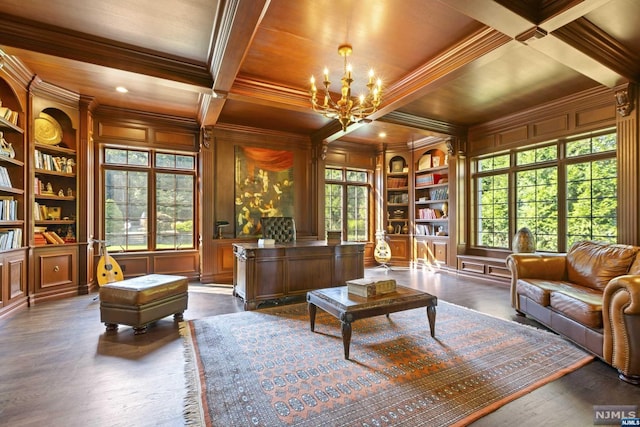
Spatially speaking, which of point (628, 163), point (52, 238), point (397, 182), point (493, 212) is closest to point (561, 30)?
point (628, 163)

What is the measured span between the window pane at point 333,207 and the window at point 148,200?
3016mm

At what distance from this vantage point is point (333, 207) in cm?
737

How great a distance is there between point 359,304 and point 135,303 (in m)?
2.22

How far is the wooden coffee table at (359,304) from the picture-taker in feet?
8.16

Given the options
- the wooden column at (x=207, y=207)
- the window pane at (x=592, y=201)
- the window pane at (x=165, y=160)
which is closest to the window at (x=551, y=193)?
the window pane at (x=592, y=201)

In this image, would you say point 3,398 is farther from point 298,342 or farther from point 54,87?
point 54,87

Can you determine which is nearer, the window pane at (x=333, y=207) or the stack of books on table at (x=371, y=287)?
the stack of books on table at (x=371, y=287)

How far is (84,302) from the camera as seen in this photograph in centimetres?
420

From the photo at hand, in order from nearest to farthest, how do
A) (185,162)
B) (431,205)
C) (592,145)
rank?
(592,145)
(185,162)
(431,205)

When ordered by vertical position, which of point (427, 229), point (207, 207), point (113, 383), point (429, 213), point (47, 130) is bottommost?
point (113, 383)

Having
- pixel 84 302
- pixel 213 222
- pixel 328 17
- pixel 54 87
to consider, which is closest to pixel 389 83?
pixel 328 17

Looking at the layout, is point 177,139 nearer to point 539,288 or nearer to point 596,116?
point 539,288

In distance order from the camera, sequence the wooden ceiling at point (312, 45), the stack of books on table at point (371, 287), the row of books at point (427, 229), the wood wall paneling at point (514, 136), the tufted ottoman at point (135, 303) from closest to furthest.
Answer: the wooden ceiling at point (312, 45)
the stack of books on table at point (371, 287)
the tufted ottoman at point (135, 303)
the wood wall paneling at point (514, 136)
the row of books at point (427, 229)

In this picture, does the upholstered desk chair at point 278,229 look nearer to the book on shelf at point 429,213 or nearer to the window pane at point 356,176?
the window pane at point 356,176
